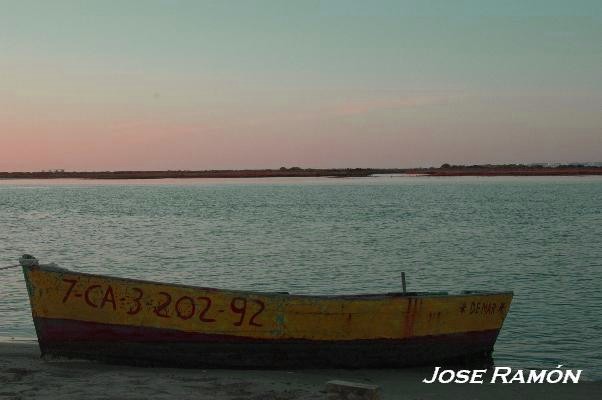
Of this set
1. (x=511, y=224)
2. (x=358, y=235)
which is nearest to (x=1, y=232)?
(x=358, y=235)

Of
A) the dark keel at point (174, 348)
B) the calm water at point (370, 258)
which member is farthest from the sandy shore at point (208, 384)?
the calm water at point (370, 258)

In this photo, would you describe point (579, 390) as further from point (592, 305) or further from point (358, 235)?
point (358, 235)

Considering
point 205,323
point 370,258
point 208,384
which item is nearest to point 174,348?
point 205,323

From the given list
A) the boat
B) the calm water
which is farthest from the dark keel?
the calm water

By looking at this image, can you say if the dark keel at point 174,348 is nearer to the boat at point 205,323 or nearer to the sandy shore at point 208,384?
the boat at point 205,323

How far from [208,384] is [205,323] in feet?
4.25

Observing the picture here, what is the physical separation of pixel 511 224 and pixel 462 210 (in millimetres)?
16867

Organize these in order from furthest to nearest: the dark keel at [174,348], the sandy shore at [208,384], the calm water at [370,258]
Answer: the calm water at [370,258] → the dark keel at [174,348] → the sandy shore at [208,384]

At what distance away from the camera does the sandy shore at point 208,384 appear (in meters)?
9.43

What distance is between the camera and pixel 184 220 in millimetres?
53812

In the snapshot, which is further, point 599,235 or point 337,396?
point 599,235

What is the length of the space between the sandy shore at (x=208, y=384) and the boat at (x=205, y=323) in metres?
0.24

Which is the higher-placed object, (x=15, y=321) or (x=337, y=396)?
(x=337, y=396)

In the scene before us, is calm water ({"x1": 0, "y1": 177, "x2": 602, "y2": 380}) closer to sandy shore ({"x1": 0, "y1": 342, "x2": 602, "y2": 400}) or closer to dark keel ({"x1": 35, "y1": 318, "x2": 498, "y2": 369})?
sandy shore ({"x1": 0, "y1": 342, "x2": 602, "y2": 400})
